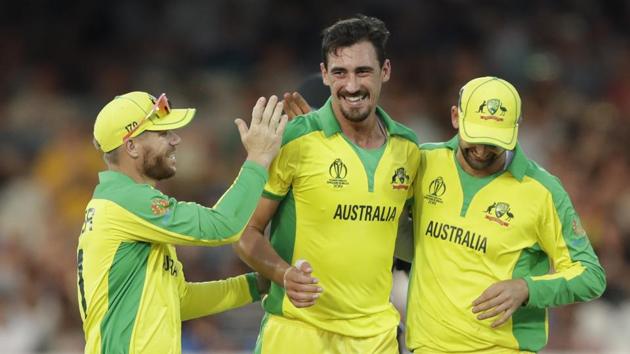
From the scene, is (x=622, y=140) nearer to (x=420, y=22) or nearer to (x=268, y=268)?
(x=420, y=22)

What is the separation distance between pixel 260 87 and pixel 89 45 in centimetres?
160

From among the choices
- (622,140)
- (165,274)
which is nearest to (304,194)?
(165,274)

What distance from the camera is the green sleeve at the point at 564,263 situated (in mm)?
5198

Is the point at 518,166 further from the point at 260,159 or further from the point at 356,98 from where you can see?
the point at 260,159

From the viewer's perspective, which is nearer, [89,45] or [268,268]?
[268,268]

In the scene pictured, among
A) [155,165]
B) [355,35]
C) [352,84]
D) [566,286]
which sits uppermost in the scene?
[355,35]

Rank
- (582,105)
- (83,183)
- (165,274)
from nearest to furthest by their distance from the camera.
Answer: (165,274), (83,183), (582,105)

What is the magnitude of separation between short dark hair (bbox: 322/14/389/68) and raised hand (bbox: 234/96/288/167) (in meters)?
0.36

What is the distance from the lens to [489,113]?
5184 millimetres

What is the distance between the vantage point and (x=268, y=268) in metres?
5.28

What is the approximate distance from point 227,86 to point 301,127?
219 inches

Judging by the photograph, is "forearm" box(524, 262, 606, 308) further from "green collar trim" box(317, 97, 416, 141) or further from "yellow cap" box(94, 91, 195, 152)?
"yellow cap" box(94, 91, 195, 152)

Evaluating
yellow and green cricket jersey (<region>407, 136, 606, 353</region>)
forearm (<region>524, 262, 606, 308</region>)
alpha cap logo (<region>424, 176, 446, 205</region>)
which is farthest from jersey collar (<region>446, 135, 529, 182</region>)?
forearm (<region>524, 262, 606, 308</region>)

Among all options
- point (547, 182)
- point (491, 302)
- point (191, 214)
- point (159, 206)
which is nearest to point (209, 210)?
point (191, 214)
